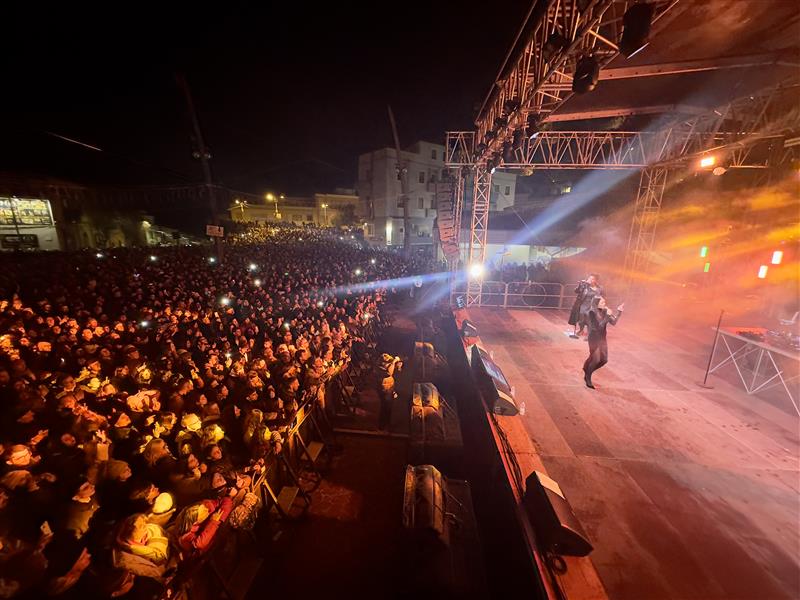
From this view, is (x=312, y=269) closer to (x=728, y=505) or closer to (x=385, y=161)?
(x=728, y=505)

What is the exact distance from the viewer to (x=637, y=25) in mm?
3633

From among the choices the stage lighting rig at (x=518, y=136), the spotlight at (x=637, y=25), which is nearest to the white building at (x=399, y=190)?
the stage lighting rig at (x=518, y=136)

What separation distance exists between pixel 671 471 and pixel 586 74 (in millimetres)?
6031

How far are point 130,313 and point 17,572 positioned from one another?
645 centimetres

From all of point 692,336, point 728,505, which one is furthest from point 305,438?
point 692,336

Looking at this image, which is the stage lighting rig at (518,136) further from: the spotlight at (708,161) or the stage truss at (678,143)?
the spotlight at (708,161)

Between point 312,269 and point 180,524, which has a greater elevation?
point 312,269

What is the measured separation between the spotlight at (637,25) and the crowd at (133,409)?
6614mm

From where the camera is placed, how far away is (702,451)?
518 centimetres

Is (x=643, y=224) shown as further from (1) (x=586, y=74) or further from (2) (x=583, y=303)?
(1) (x=586, y=74)

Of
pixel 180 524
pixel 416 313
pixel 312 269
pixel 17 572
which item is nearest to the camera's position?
pixel 17 572

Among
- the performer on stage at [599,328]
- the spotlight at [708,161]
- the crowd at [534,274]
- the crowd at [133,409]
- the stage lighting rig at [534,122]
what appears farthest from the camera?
the crowd at [534,274]

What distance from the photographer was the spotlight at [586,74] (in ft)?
15.1

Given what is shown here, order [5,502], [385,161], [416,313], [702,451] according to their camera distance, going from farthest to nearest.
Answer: [385,161], [416,313], [702,451], [5,502]
